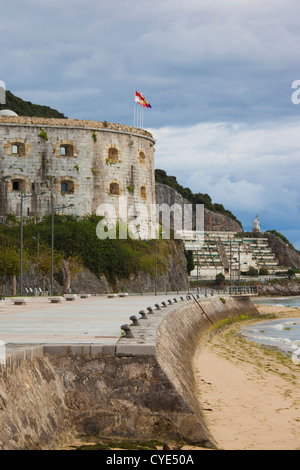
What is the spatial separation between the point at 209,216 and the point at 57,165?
79399 millimetres

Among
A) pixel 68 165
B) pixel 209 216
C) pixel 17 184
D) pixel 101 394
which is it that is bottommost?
pixel 101 394

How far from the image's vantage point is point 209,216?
409 feet

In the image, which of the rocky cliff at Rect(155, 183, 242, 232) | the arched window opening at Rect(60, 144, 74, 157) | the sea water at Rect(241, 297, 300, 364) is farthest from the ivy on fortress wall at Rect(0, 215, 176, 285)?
the rocky cliff at Rect(155, 183, 242, 232)

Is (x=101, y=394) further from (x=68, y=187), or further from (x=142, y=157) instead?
(x=142, y=157)

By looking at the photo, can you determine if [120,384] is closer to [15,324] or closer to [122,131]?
[15,324]

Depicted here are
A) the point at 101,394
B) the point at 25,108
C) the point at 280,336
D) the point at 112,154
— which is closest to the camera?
the point at 101,394

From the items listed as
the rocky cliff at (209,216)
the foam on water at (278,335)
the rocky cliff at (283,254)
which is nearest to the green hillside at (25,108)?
the rocky cliff at (209,216)

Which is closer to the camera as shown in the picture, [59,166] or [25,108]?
[59,166]

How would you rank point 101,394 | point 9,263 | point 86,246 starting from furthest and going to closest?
1. point 86,246
2. point 9,263
3. point 101,394

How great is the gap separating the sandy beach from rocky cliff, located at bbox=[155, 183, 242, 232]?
9282cm

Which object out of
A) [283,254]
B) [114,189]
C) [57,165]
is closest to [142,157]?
[114,189]

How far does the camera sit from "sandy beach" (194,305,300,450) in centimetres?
845

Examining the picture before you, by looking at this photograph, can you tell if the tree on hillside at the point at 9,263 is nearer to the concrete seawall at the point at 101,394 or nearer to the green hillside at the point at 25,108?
the concrete seawall at the point at 101,394

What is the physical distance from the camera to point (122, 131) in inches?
1994
